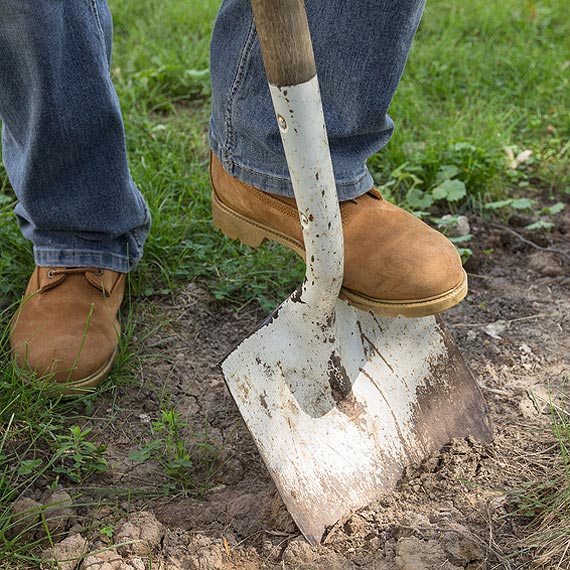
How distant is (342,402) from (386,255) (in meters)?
0.33

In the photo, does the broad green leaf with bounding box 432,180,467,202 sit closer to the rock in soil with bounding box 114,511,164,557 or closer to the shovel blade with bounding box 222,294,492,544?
the shovel blade with bounding box 222,294,492,544

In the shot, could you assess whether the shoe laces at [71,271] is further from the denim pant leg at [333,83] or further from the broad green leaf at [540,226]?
the broad green leaf at [540,226]

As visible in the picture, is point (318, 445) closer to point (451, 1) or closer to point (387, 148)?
point (387, 148)

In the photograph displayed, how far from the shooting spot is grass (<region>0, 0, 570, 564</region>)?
1.71m

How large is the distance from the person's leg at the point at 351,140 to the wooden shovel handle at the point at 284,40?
290mm

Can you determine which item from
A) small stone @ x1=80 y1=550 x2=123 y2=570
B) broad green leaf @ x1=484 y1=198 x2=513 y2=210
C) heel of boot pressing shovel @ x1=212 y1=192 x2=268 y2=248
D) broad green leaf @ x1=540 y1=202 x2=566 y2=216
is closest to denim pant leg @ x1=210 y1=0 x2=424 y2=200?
heel of boot pressing shovel @ x1=212 y1=192 x2=268 y2=248

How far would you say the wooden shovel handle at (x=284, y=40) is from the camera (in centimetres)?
120

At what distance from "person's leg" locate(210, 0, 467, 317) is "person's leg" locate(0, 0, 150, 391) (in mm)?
287

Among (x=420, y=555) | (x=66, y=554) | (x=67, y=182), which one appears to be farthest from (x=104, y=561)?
(x=67, y=182)

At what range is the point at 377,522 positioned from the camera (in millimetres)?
1519

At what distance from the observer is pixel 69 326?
72.3 inches

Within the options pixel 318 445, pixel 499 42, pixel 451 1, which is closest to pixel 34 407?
pixel 318 445

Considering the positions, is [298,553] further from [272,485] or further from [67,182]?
[67,182]

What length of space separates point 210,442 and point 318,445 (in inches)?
10.5
